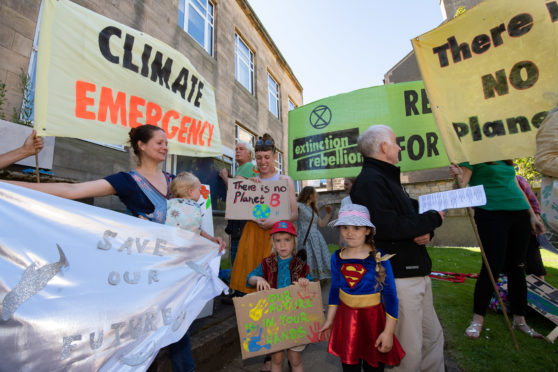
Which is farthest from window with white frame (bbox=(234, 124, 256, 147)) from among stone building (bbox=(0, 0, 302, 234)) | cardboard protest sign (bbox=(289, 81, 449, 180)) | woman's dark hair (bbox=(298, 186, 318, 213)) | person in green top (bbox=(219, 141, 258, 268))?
person in green top (bbox=(219, 141, 258, 268))

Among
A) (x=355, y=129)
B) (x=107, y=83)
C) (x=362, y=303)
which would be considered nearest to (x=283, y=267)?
(x=362, y=303)

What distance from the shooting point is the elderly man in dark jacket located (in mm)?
1713

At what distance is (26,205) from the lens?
4.50 ft

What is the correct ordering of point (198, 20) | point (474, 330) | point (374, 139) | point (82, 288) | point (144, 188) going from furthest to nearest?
1. point (198, 20)
2. point (474, 330)
3. point (374, 139)
4. point (144, 188)
5. point (82, 288)

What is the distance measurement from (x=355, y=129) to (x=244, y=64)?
7.39 meters

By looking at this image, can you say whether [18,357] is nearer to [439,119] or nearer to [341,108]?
[439,119]

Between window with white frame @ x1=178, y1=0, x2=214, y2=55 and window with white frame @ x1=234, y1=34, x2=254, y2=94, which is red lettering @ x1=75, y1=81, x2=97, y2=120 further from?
window with white frame @ x1=234, y1=34, x2=254, y2=94

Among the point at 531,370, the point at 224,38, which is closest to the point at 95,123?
the point at 531,370

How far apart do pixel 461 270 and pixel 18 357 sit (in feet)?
21.2

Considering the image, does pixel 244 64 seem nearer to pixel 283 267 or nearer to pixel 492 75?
pixel 492 75

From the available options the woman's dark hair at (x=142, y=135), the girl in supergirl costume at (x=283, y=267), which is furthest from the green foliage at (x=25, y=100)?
the girl in supergirl costume at (x=283, y=267)

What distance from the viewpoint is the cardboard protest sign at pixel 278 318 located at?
1925 millimetres

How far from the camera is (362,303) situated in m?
1.74

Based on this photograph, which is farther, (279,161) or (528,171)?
(279,161)
